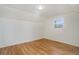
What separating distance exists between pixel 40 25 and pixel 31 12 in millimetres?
268

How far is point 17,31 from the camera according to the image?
1.62m

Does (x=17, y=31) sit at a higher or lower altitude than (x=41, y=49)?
higher

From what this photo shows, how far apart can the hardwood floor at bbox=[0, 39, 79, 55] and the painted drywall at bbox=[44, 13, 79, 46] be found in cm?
8

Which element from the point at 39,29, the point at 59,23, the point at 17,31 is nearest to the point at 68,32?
the point at 59,23

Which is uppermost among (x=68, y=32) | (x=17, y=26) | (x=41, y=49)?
(x=17, y=26)

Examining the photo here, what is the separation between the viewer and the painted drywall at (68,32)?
1608mm

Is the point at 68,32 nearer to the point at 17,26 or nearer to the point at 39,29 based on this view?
the point at 39,29

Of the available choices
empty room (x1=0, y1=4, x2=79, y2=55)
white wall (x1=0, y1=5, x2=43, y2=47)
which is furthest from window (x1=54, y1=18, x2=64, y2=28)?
white wall (x1=0, y1=5, x2=43, y2=47)

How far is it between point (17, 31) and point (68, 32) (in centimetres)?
84

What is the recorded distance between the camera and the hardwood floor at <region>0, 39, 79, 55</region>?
157 centimetres
